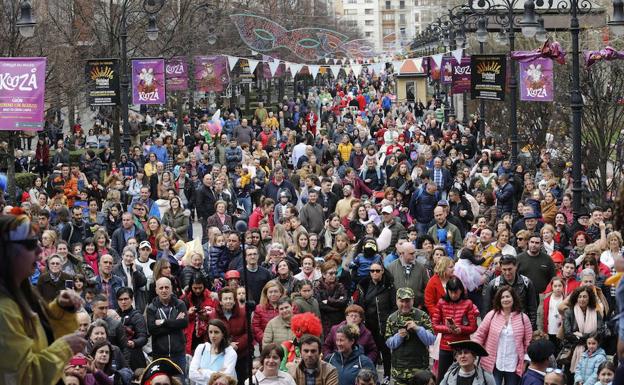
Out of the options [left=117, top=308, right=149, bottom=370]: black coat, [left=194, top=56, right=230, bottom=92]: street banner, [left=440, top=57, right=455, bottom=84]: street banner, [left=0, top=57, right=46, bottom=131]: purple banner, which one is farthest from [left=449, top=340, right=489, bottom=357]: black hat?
[left=440, top=57, right=455, bottom=84]: street banner

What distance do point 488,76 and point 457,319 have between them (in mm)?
18111

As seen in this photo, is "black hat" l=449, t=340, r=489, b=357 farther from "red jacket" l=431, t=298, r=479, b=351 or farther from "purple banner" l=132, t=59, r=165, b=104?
"purple banner" l=132, t=59, r=165, b=104

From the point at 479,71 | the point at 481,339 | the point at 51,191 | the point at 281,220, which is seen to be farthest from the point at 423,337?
the point at 479,71

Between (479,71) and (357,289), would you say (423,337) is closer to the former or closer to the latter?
(357,289)

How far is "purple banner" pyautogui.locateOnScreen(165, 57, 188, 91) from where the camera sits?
128 ft

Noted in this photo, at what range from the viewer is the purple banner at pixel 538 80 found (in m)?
27.1

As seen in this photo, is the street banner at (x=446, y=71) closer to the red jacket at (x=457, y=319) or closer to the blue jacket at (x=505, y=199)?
the blue jacket at (x=505, y=199)

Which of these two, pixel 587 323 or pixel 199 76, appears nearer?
pixel 587 323

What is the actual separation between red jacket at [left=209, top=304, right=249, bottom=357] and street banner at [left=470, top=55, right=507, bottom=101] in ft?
57.0

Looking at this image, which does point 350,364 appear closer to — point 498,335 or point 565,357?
point 498,335

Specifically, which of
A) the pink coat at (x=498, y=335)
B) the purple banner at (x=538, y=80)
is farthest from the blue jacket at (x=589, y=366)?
the purple banner at (x=538, y=80)

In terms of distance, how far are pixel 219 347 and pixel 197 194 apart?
11.6 metres

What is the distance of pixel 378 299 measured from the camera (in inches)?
559

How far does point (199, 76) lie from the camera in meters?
42.8
